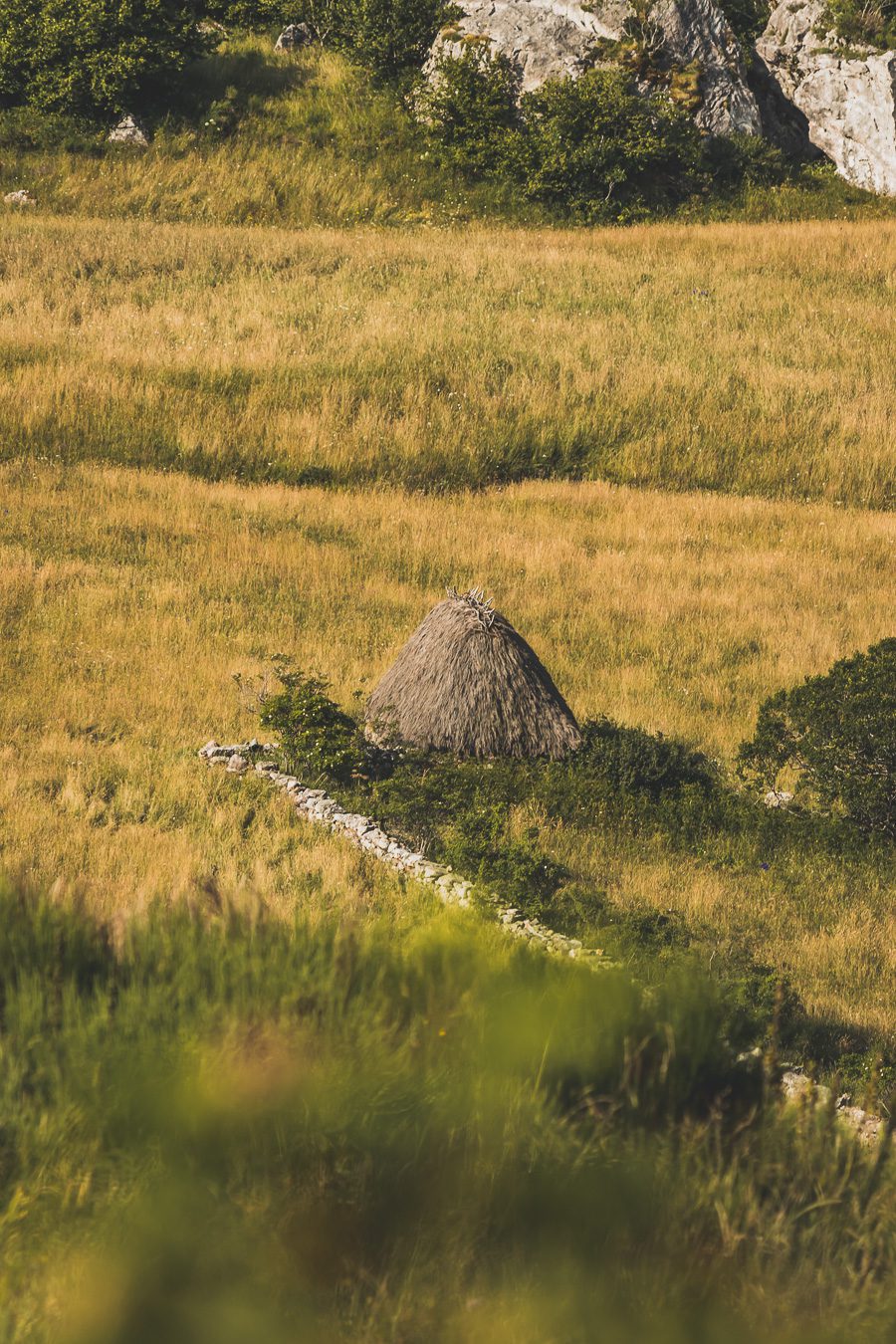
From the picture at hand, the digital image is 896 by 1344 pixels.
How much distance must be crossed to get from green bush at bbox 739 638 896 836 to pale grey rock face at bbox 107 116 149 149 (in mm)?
32786

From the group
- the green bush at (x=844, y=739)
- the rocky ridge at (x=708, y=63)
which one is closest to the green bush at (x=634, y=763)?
the green bush at (x=844, y=739)

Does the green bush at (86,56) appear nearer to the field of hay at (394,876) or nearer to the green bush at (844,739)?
the field of hay at (394,876)

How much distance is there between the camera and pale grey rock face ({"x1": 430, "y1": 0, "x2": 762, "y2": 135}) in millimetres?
38812

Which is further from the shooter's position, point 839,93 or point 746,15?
point 746,15

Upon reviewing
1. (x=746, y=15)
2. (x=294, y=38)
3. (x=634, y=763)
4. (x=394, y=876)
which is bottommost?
(x=634, y=763)

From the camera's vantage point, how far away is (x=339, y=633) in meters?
13.9

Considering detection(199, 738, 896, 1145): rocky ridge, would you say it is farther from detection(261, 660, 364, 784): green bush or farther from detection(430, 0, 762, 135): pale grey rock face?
detection(430, 0, 762, 135): pale grey rock face

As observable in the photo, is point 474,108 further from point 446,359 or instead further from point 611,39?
point 446,359

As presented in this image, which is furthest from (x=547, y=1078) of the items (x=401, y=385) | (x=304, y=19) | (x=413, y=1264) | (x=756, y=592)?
(x=304, y=19)

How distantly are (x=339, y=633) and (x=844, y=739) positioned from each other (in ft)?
18.6

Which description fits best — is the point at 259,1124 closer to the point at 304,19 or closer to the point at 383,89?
the point at 383,89

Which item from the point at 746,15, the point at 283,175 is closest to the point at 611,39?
the point at 283,175

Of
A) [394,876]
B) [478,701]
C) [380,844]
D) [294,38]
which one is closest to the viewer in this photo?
[394,876]

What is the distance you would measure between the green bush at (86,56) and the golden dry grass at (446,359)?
821 cm
